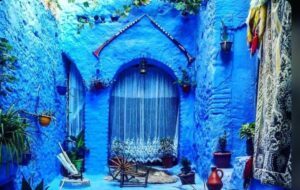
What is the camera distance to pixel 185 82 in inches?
326

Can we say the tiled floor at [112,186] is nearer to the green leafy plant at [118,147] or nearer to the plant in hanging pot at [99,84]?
the green leafy plant at [118,147]

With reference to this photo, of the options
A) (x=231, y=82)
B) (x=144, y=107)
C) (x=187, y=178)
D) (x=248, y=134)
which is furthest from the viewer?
(x=144, y=107)

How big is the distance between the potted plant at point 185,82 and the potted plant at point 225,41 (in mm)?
1918

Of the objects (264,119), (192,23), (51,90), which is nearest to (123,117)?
(51,90)

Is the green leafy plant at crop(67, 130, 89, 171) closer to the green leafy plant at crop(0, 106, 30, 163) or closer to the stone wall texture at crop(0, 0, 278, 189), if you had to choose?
the stone wall texture at crop(0, 0, 278, 189)

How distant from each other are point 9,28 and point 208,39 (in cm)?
377

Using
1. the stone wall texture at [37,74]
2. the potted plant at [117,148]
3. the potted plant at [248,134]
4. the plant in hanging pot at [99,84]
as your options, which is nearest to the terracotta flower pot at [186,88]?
the plant in hanging pot at [99,84]

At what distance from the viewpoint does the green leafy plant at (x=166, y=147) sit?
8.47 metres

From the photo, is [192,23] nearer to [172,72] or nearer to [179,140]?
[172,72]

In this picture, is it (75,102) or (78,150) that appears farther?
(75,102)

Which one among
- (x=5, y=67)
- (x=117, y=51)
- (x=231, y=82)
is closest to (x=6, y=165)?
(x=5, y=67)

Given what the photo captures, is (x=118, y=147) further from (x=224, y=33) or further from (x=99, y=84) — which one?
(x=224, y=33)

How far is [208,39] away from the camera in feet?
23.1

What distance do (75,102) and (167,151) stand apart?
2.42m
